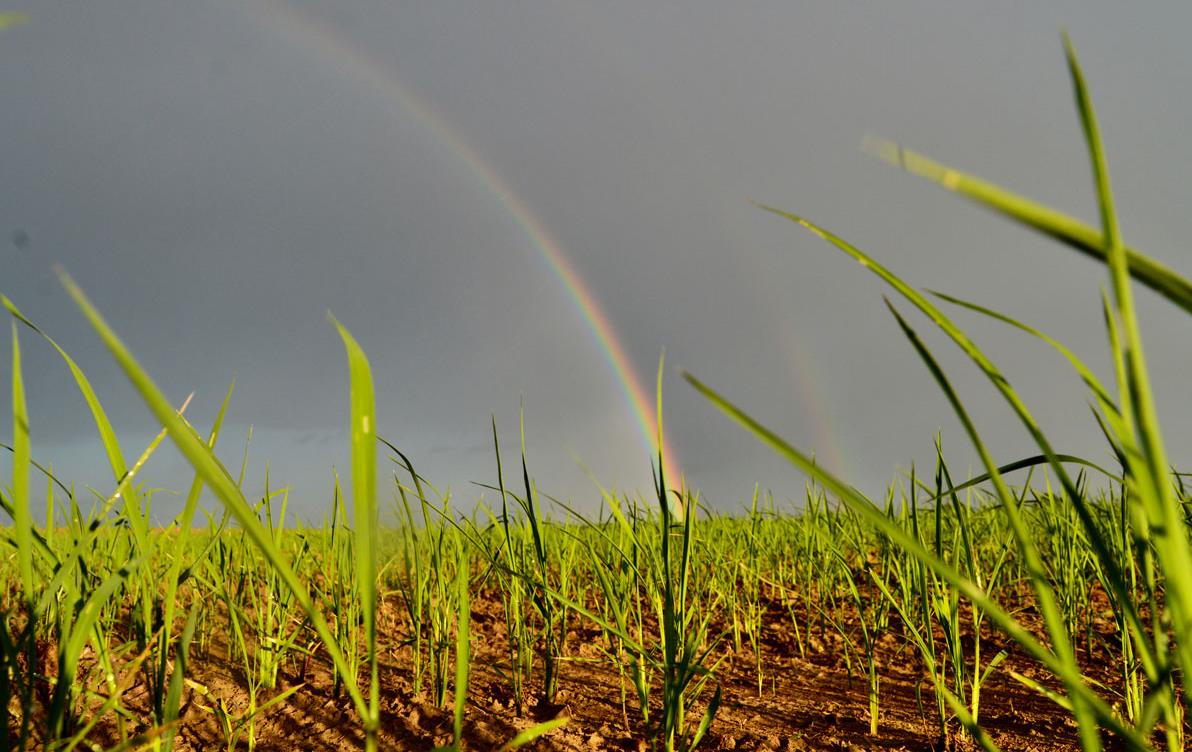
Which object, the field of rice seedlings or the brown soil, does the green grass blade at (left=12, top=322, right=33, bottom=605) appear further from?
the brown soil

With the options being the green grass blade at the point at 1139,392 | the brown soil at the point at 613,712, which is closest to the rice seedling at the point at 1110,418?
the green grass blade at the point at 1139,392

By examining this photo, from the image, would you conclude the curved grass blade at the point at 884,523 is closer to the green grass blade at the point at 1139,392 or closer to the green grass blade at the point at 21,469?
the green grass blade at the point at 1139,392

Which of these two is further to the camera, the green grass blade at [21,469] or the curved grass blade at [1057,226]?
the green grass blade at [21,469]

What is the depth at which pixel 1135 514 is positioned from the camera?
2.02 ft

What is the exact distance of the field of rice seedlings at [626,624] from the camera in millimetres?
505

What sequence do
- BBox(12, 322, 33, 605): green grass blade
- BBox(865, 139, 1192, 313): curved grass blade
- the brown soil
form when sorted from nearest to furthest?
1. BBox(865, 139, 1192, 313): curved grass blade
2. BBox(12, 322, 33, 605): green grass blade
3. the brown soil

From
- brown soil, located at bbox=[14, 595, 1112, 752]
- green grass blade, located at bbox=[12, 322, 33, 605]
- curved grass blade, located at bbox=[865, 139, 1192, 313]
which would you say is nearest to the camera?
curved grass blade, located at bbox=[865, 139, 1192, 313]

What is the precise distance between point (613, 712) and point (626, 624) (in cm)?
37

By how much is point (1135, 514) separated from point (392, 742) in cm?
151

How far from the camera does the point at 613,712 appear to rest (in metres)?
1.80

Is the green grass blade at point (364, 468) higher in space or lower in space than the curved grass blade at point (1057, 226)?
lower

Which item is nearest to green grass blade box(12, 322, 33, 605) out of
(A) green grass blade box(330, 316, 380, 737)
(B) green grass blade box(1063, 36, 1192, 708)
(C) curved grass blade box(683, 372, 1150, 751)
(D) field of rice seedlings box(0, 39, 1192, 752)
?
(D) field of rice seedlings box(0, 39, 1192, 752)

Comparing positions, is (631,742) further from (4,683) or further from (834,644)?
(834,644)

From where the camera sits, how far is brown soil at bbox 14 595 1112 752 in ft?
5.09
